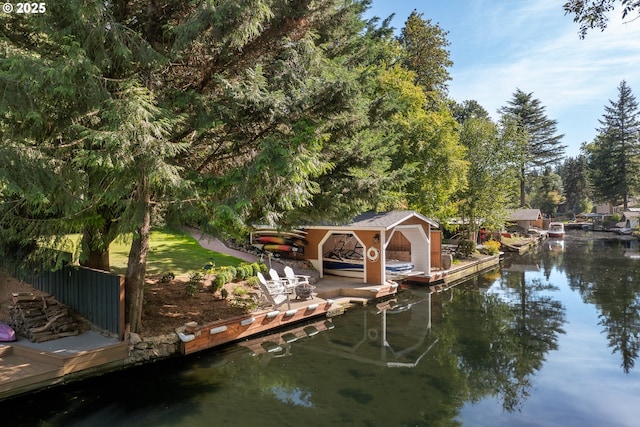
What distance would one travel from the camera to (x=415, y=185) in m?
19.8

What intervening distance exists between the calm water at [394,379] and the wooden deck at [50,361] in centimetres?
22

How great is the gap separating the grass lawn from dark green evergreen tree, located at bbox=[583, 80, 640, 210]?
5397 cm

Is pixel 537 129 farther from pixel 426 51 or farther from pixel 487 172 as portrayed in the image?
pixel 487 172

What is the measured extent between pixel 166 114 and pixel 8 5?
3.06 meters

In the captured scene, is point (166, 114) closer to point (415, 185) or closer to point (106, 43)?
point (106, 43)

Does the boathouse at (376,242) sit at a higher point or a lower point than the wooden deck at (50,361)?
higher

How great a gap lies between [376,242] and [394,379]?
678cm

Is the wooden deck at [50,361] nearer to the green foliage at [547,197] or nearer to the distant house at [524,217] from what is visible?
the distant house at [524,217]

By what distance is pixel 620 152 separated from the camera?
4775cm

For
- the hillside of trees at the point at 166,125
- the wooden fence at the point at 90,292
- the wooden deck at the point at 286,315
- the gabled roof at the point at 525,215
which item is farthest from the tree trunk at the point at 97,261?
the gabled roof at the point at 525,215

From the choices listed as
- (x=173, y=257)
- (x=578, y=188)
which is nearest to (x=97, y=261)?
(x=173, y=257)

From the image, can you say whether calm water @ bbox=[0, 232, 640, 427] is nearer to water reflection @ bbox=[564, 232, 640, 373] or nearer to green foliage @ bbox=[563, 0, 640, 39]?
water reflection @ bbox=[564, 232, 640, 373]

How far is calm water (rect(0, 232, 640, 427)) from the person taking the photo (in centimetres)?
561

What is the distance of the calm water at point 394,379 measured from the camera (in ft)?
18.4
